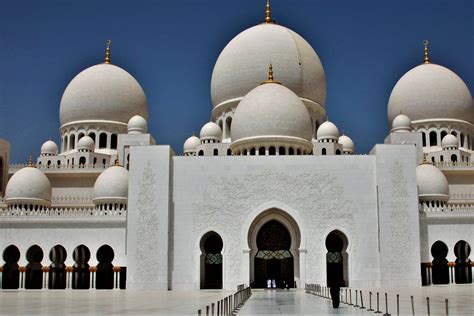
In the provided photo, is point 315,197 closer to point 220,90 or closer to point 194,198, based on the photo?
point 194,198

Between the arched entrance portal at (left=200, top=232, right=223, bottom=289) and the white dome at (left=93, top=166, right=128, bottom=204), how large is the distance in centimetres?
386

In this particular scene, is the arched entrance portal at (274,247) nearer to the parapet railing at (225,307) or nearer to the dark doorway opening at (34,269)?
the parapet railing at (225,307)

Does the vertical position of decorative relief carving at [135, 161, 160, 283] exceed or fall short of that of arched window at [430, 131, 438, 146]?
it falls short

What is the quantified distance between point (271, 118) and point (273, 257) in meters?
4.83

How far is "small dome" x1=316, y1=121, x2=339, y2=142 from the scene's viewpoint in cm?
2611

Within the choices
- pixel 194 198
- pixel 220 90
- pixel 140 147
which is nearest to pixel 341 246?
pixel 194 198

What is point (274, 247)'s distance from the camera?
21672 mm

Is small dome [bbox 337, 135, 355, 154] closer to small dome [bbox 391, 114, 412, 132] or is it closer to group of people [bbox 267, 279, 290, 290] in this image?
small dome [bbox 391, 114, 412, 132]

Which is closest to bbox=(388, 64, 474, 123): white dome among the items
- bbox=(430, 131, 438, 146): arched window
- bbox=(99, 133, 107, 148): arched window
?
bbox=(430, 131, 438, 146): arched window

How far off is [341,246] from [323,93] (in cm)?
901

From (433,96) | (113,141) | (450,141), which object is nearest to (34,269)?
(113,141)

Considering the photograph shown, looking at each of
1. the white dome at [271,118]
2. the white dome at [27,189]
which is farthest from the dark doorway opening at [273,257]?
the white dome at [27,189]

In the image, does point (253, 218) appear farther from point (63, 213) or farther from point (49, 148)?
point (49, 148)

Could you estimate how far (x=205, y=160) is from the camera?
71.1ft
